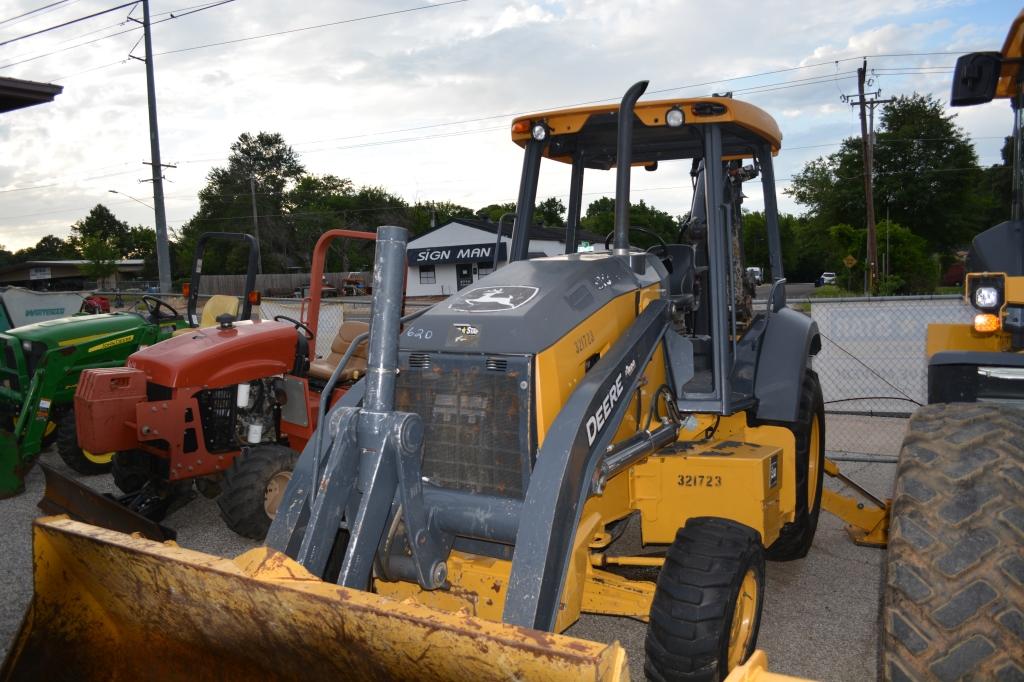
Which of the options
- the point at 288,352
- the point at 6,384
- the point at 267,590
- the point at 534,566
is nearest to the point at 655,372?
the point at 534,566

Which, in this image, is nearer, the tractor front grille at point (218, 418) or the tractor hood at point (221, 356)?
the tractor hood at point (221, 356)

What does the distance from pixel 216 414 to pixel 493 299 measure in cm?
368

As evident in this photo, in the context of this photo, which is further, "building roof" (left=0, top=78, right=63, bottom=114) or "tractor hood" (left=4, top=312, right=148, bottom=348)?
"building roof" (left=0, top=78, right=63, bottom=114)

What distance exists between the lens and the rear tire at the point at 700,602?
3031 millimetres

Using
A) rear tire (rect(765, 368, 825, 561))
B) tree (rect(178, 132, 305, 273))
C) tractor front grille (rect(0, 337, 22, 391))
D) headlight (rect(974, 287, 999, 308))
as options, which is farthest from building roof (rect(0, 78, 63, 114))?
tree (rect(178, 132, 305, 273))

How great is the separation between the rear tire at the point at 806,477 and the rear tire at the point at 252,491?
3271 millimetres

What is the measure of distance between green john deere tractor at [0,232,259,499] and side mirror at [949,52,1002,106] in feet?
18.3

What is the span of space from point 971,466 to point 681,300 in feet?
6.23

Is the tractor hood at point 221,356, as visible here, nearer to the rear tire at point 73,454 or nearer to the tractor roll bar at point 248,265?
the tractor roll bar at point 248,265

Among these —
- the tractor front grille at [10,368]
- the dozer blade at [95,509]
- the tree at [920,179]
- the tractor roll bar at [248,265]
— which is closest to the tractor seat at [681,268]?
the dozer blade at [95,509]

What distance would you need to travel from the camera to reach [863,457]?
24.1 feet

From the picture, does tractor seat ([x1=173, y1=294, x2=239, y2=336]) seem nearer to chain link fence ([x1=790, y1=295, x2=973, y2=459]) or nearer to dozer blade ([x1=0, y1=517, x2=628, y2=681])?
dozer blade ([x1=0, y1=517, x2=628, y2=681])

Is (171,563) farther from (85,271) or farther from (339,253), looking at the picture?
(85,271)

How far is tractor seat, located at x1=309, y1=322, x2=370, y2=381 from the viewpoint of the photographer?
21.7 ft
